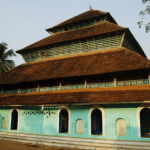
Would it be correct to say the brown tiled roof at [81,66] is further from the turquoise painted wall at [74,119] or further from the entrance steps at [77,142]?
the entrance steps at [77,142]

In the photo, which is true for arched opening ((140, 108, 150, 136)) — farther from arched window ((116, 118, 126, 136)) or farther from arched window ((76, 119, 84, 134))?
arched window ((76, 119, 84, 134))

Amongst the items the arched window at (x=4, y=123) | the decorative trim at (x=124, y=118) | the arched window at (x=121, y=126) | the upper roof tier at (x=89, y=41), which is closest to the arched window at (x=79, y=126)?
the decorative trim at (x=124, y=118)

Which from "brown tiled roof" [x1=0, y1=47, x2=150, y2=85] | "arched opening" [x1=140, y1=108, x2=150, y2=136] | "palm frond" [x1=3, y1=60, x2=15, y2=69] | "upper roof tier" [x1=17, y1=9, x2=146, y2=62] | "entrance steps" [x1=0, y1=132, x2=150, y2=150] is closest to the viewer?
"entrance steps" [x1=0, y1=132, x2=150, y2=150]

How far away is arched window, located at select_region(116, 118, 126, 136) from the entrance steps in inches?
27.2

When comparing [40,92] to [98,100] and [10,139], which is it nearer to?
[10,139]

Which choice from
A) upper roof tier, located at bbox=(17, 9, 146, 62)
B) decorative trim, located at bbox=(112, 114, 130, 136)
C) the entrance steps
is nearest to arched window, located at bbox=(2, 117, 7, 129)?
the entrance steps

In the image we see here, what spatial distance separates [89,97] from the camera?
13305mm

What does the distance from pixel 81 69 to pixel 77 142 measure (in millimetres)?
5895

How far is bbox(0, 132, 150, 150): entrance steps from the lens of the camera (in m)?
11.6

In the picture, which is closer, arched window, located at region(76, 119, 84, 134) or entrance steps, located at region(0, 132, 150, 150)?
entrance steps, located at region(0, 132, 150, 150)

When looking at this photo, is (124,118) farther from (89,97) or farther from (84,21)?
(84,21)

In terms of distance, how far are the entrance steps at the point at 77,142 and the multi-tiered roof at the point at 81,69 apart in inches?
110

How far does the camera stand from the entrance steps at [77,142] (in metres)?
11.6

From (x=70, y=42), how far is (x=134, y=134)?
11.6 meters
